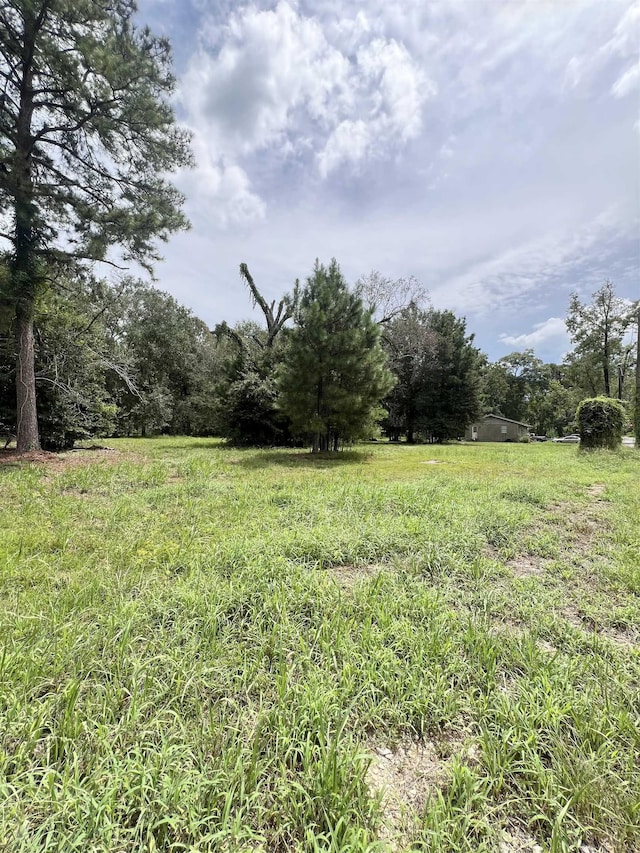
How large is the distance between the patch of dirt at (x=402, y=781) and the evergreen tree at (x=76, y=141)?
32.3ft

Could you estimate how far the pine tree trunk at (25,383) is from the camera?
8078mm

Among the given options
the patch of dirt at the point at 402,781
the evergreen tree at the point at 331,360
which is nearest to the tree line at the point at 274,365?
the evergreen tree at the point at 331,360

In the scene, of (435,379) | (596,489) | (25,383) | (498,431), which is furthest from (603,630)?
(498,431)

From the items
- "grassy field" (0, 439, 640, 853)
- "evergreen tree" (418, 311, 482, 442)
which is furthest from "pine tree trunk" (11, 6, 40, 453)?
"evergreen tree" (418, 311, 482, 442)

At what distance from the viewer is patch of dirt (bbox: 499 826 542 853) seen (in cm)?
106

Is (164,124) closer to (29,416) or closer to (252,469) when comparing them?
(29,416)

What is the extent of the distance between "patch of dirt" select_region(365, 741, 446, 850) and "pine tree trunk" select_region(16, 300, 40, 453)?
32.5ft

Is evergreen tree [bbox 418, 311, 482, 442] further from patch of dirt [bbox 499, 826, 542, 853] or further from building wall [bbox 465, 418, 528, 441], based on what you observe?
patch of dirt [bbox 499, 826, 542, 853]

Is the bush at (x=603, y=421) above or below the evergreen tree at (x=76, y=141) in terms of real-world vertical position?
below

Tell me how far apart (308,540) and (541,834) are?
7.24 ft

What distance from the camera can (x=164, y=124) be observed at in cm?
829

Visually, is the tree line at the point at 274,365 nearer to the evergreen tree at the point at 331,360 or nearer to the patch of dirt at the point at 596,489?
the evergreen tree at the point at 331,360

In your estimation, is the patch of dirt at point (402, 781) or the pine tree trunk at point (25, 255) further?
the pine tree trunk at point (25, 255)

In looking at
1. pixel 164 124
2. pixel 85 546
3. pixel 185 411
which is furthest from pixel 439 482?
pixel 185 411
